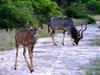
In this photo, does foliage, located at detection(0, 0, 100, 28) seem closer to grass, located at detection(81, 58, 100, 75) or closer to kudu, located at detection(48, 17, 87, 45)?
kudu, located at detection(48, 17, 87, 45)

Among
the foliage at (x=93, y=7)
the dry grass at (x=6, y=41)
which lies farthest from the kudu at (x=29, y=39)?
the foliage at (x=93, y=7)

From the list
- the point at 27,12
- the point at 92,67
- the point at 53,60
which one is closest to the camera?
the point at 92,67

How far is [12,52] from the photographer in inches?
886

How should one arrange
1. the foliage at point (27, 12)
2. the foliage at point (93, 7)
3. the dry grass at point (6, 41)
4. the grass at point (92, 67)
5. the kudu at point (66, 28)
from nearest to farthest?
the grass at point (92, 67) → the dry grass at point (6, 41) → the kudu at point (66, 28) → the foliage at point (27, 12) → the foliage at point (93, 7)

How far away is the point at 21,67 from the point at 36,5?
31639 mm

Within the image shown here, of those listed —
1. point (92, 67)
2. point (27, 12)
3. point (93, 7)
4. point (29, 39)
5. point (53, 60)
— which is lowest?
point (93, 7)

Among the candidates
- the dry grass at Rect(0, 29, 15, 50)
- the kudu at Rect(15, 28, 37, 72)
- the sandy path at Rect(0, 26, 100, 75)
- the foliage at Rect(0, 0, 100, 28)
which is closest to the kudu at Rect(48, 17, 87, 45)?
the foliage at Rect(0, 0, 100, 28)

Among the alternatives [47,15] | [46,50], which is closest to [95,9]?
[47,15]

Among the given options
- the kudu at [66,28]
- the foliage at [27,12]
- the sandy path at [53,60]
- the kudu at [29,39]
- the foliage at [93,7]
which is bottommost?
the foliage at [93,7]

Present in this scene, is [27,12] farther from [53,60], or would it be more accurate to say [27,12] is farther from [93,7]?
[93,7]

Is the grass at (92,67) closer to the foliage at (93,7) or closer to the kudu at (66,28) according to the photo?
the kudu at (66,28)

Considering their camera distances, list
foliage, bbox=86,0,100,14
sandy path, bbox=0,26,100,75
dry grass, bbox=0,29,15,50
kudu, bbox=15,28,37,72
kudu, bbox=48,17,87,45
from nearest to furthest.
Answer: kudu, bbox=15,28,37,72
sandy path, bbox=0,26,100,75
dry grass, bbox=0,29,15,50
kudu, bbox=48,17,87,45
foliage, bbox=86,0,100,14

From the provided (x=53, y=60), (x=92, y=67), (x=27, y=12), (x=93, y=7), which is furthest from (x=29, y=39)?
(x=93, y=7)

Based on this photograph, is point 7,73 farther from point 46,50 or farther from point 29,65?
point 46,50
